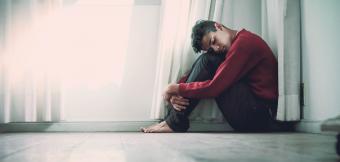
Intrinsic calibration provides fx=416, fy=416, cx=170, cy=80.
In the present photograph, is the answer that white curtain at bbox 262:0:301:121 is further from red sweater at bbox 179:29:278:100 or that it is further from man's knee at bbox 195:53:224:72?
man's knee at bbox 195:53:224:72

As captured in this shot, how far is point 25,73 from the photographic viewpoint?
101 inches

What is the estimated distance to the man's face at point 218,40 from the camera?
2359mm

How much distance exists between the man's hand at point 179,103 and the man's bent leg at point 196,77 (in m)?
0.02

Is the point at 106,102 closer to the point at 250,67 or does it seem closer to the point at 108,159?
the point at 250,67

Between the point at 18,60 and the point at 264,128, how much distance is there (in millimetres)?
1537

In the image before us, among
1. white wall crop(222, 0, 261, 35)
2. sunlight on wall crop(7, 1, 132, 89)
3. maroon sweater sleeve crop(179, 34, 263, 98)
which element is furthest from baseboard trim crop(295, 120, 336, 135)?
sunlight on wall crop(7, 1, 132, 89)

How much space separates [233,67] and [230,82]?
0.28 feet

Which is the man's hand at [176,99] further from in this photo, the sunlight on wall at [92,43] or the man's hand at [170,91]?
the sunlight on wall at [92,43]

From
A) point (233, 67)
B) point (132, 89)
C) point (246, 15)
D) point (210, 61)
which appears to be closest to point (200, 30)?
point (210, 61)

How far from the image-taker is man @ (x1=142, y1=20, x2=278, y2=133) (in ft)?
7.34

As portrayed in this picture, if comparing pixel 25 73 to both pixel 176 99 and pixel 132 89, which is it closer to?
pixel 132 89

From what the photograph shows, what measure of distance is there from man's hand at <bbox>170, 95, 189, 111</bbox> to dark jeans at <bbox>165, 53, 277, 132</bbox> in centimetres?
2

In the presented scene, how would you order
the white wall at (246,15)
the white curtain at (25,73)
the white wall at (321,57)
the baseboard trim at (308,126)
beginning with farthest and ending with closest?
the white wall at (246,15) → the white curtain at (25,73) → the baseboard trim at (308,126) → the white wall at (321,57)

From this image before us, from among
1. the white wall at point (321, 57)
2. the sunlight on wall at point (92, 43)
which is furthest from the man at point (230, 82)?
the sunlight on wall at point (92, 43)
